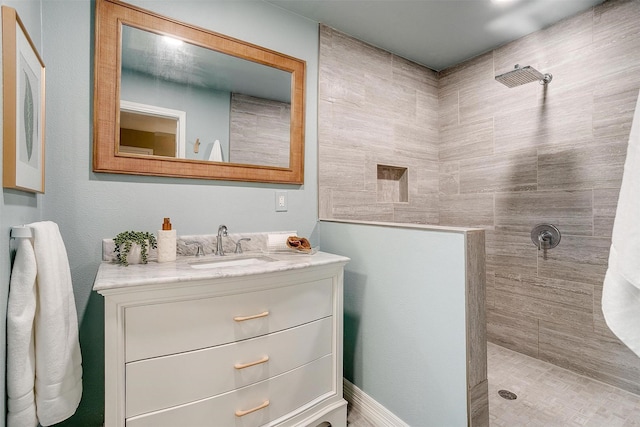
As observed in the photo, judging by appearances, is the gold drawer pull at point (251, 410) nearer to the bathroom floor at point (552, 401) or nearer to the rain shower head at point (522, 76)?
the bathroom floor at point (552, 401)

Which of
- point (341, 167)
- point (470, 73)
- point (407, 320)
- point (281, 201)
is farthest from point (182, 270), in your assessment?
point (470, 73)

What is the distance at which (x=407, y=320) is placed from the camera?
1460 millimetres

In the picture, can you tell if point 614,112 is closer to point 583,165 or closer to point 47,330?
point 583,165

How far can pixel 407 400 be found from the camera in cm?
146

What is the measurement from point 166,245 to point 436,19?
2.19 metres

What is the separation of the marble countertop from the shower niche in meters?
1.09

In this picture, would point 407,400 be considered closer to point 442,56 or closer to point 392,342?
point 392,342

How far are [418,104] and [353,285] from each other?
5.76ft

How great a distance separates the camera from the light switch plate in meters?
1.91

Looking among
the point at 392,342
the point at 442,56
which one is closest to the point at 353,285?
the point at 392,342

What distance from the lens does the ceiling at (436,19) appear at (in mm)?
1907

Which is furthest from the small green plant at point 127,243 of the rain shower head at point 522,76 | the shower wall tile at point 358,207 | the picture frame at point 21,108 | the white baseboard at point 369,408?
the rain shower head at point 522,76

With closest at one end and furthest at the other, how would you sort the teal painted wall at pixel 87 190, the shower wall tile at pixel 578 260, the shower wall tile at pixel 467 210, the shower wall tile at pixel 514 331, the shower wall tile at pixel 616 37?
the teal painted wall at pixel 87 190, the shower wall tile at pixel 616 37, the shower wall tile at pixel 578 260, the shower wall tile at pixel 514 331, the shower wall tile at pixel 467 210

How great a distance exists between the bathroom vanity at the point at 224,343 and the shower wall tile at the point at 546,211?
1.57 metres
